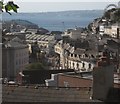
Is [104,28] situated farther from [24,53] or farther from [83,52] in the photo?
[83,52]

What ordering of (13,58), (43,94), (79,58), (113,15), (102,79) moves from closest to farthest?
(102,79) < (43,94) < (79,58) < (13,58) < (113,15)

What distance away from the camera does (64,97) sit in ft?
17.8

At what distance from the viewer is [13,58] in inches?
1293

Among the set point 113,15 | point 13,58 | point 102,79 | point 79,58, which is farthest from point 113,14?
point 102,79

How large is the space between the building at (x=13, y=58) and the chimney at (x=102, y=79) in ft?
73.8

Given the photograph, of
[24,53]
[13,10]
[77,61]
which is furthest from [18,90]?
[24,53]

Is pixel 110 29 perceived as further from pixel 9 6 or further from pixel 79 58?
pixel 9 6

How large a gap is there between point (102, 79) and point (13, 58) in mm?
27832

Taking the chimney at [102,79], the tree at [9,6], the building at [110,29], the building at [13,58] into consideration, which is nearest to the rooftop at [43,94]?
the chimney at [102,79]

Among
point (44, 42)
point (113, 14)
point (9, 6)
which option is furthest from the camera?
point (44, 42)

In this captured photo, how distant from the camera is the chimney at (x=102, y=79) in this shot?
5.25 meters

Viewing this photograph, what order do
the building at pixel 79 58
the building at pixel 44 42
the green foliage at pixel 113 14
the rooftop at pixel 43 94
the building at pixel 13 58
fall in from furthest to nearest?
1. the building at pixel 44 42
2. the green foliage at pixel 113 14
3. the building at pixel 13 58
4. the building at pixel 79 58
5. the rooftop at pixel 43 94

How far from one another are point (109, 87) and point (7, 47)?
27.5m

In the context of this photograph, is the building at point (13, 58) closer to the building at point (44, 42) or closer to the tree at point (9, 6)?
the building at point (44, 42)
